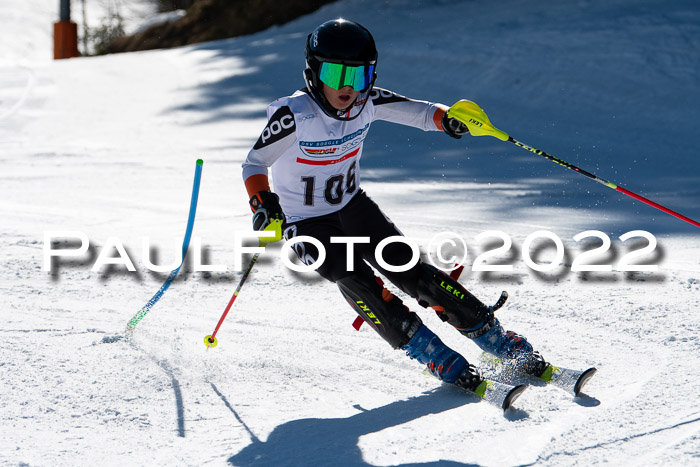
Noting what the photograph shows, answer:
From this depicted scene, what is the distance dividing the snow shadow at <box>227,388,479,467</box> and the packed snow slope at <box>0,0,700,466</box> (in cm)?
1

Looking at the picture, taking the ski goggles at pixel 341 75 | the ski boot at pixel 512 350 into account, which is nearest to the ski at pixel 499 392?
the ski boot at pixel 512 350

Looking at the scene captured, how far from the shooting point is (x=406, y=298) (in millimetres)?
5035

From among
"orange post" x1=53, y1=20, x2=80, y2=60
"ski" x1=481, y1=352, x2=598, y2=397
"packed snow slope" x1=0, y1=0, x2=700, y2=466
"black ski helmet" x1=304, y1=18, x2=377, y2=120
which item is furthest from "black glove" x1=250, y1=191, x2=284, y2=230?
"orange post" x1=53, y1=20, x2=80, y2=60

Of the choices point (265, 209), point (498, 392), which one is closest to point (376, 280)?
point (265, 209)

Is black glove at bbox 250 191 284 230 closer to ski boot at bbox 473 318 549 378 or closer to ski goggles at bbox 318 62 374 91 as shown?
ski goggles at bbox 318 62 374 91

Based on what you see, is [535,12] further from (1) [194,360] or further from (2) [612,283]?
(1) [194,360]

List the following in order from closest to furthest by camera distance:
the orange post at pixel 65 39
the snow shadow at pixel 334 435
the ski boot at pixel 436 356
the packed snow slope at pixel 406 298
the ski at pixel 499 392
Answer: the snow shadow at pixel 334 435 < the packed snow slope at pixel 406 298 < the ski at pixel 499 392 < the ski boot at pixel 436 356 < the orange post at pixel 65 39

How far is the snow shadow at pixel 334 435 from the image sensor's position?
2.96 meters

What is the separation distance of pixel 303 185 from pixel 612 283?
6.86 ft

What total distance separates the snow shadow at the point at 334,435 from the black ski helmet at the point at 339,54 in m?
1.25

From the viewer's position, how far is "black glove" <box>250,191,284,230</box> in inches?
138

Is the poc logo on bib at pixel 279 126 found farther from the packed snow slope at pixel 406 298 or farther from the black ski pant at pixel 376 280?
the packed snow slope at pixel 406 298

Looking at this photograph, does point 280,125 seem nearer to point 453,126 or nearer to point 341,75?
point 341,75

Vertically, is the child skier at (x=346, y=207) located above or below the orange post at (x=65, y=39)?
above
